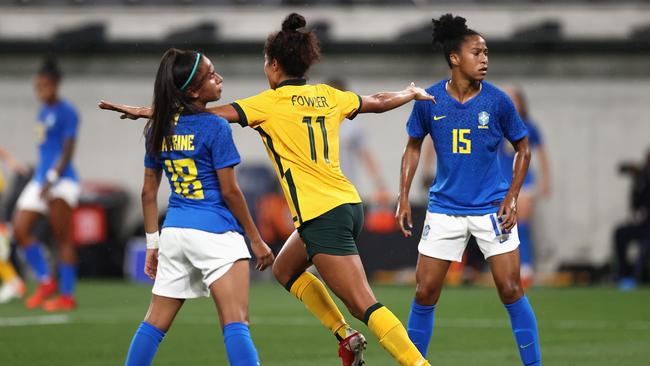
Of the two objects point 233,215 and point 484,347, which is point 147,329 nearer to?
point 233,215

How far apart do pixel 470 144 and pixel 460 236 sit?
0.56 metres

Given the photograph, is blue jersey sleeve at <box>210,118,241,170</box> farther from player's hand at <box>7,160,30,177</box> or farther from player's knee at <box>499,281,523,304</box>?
player's hand at <box>7,160,30,177</box>

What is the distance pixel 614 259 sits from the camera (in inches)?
696

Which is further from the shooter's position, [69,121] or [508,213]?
[69,121]

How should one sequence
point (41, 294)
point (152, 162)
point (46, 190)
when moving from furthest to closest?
point (41, 294), point (46, 190), point (152, 162)

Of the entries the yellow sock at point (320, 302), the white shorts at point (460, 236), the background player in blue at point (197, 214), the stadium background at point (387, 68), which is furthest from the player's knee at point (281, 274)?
the stadium background at point (387, 68)

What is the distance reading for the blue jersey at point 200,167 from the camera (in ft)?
21.3

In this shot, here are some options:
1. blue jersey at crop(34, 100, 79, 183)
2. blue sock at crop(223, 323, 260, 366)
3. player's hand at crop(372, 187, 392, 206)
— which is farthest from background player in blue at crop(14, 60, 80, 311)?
blue sock at crop(223, 323, 260, 366)

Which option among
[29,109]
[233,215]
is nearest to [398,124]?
[29,109]

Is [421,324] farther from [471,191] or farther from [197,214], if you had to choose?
[197,214]

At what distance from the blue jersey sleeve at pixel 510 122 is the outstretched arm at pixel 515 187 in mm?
42

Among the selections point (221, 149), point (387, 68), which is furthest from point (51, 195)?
point (387, 68)

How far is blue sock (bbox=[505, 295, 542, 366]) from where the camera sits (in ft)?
24.7

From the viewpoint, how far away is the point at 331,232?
6.98m
